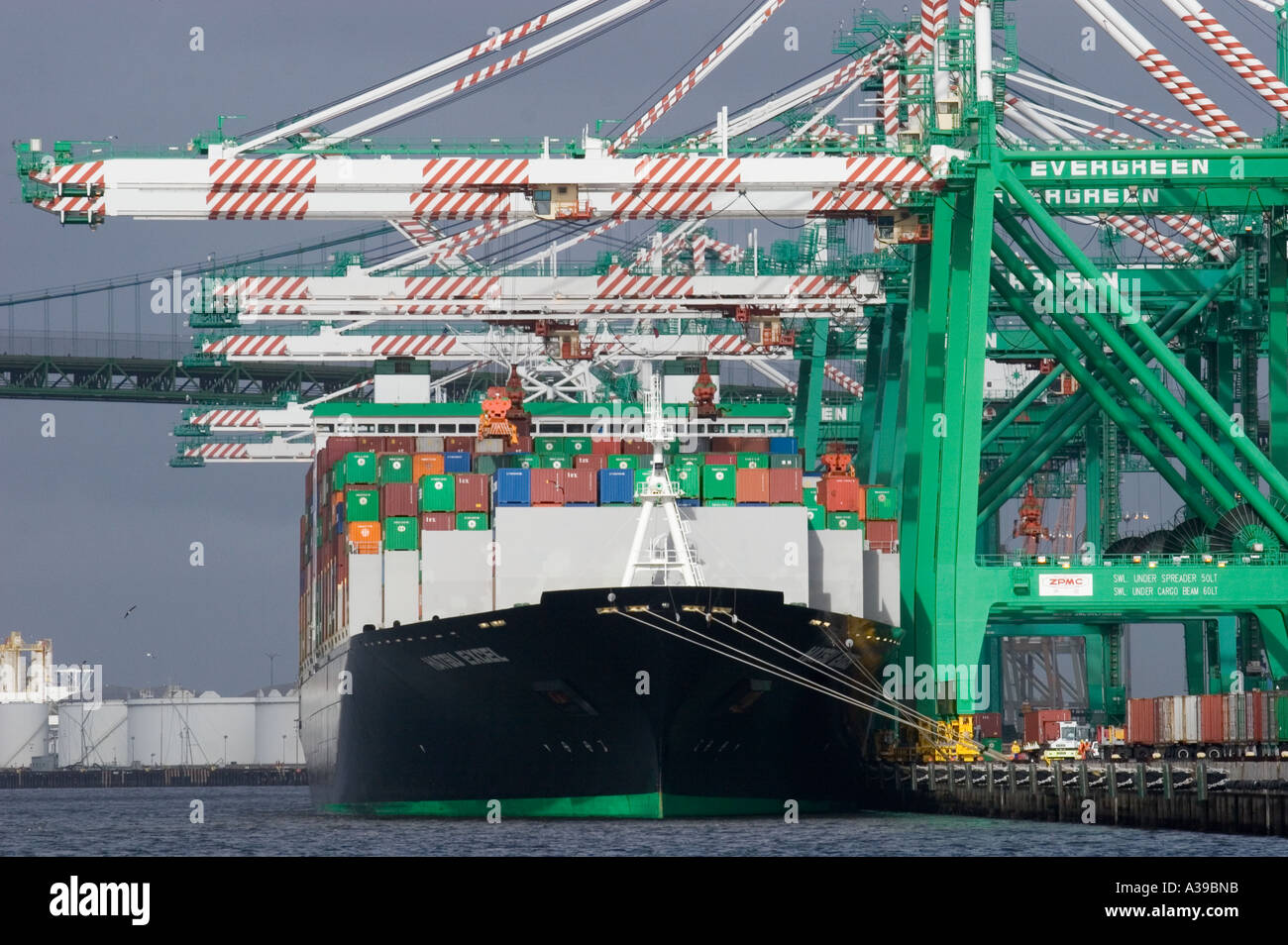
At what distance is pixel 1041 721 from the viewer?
6078 centimetres

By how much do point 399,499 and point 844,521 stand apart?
386 inches

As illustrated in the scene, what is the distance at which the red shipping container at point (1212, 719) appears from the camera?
45375 mm

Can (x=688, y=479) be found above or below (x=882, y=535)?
above

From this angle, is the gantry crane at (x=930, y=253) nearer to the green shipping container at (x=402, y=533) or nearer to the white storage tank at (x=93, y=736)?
the green shipping container at (x=402, y=533)

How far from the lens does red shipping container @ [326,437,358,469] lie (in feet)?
186

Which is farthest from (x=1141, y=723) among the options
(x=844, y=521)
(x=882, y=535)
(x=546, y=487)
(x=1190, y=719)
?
(x=546, y=487)

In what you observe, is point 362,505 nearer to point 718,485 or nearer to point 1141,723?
point 718,485

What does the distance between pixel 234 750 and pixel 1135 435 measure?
347ft

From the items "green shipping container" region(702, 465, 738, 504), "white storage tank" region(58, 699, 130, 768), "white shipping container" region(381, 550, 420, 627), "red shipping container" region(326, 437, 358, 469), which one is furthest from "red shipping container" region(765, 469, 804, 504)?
"white storage tank" region(58, 699, 130, 768)
